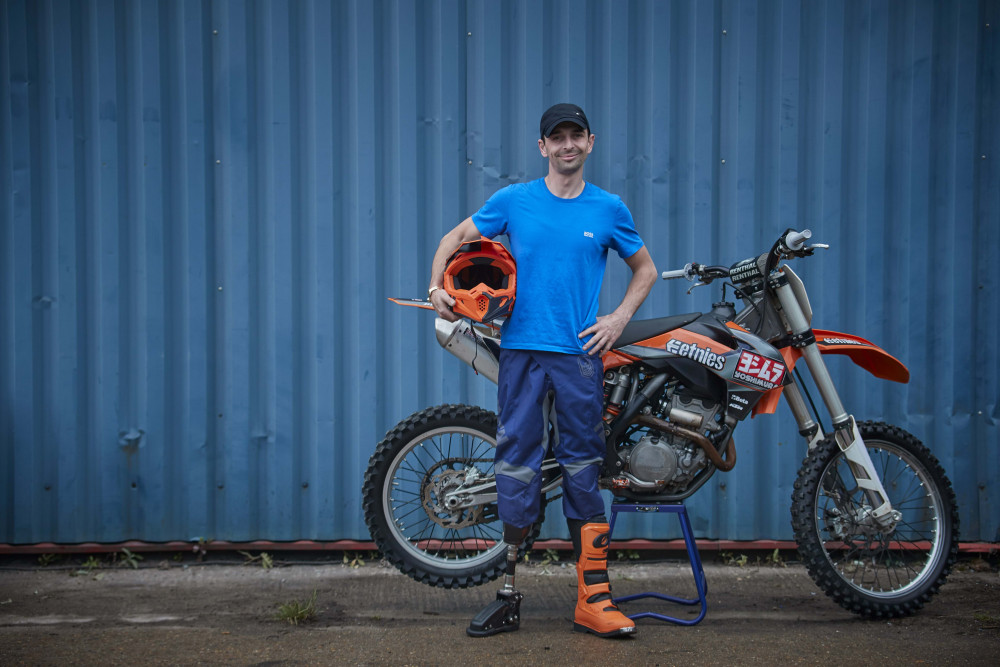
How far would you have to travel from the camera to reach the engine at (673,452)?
129 inches

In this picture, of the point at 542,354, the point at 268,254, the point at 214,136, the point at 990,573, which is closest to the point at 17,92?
the point at 214,136

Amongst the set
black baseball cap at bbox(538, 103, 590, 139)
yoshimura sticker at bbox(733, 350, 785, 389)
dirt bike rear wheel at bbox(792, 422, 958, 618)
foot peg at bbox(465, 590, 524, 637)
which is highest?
black baseball cap at bbox(538, 103, 590, 139)

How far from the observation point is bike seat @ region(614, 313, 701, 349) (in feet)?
10.6

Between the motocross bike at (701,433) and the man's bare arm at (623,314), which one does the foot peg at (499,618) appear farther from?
the man's bare arm at (623,314)

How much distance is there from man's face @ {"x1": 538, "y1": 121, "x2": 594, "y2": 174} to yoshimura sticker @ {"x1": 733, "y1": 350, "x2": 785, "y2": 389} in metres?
1.07

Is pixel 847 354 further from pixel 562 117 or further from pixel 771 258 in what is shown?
pixel 562 117

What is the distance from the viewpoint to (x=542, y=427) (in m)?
3.07

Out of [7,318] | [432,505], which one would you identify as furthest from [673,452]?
[7,318]

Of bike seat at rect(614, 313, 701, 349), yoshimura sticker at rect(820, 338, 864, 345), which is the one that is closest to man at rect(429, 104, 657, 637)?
bike seat at rect(614, 313, 701, 349)

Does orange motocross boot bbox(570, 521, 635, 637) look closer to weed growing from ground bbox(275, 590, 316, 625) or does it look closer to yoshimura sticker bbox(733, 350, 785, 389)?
yoshimura sticker bbox(733, 350, 785, 389)

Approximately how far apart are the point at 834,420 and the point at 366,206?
104 inches

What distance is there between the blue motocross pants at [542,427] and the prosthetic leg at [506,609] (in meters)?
0.09

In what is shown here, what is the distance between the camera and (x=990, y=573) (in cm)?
429

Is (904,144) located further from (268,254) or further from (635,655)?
(268,254)
